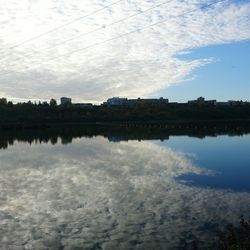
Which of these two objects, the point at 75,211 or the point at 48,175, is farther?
the point at 48,175

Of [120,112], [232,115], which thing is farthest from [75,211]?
[232,115]

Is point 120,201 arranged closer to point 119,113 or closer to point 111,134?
point 111,134

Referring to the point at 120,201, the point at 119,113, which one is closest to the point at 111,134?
the point at 120,201

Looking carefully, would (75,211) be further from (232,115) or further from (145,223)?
(232,115)

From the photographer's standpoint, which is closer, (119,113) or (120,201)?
(120,201)

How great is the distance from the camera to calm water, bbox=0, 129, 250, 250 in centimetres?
1540

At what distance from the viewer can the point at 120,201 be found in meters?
21.2

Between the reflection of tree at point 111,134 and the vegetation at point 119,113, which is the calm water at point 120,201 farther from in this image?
the vegetation at point 119,113

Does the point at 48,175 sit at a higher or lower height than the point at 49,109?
lower

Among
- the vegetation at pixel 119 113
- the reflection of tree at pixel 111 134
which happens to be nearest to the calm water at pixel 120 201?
the reflection of tree at pixel 111 134

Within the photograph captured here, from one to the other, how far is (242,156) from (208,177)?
13.1 metres

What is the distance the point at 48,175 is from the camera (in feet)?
98.2

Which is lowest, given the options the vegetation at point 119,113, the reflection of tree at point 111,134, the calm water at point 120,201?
the calm water at point 120,201

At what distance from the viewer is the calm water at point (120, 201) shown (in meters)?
15.4
